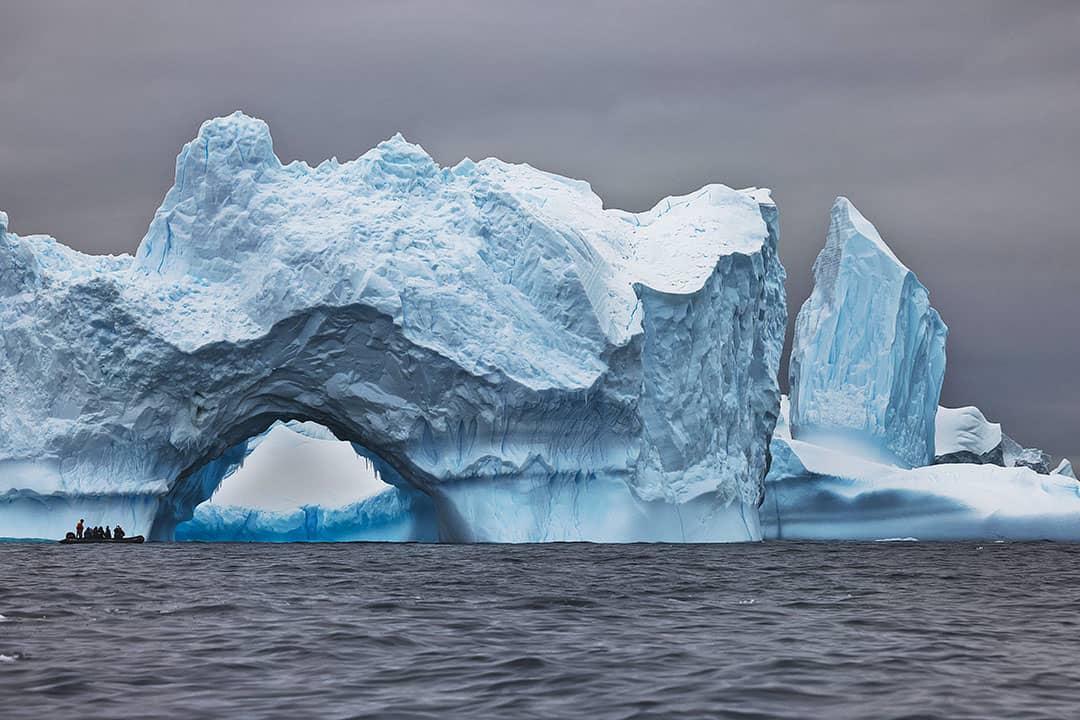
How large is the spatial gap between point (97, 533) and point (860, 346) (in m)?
19.6

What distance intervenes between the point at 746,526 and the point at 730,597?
46.1 feet

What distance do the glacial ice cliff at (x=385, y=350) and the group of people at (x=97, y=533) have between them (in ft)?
0.99

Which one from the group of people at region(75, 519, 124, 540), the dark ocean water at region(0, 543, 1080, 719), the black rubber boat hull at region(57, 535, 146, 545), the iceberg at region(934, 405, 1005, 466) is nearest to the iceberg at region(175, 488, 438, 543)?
the black rubber boat hull at region(57, 535, 146, 545)

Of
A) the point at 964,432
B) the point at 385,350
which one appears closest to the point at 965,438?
the point at 964,432

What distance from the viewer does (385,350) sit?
77.4 ft

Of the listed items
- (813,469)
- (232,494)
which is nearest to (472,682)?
(813,469)

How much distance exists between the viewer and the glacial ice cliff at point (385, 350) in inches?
928

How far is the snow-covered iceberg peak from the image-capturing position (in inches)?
1369

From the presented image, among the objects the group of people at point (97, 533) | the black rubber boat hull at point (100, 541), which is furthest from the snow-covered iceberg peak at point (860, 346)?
the group of people at point (97, 533)

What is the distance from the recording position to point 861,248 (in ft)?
116

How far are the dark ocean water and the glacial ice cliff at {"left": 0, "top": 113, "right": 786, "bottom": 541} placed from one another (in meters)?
6.66

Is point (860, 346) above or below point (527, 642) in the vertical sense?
above

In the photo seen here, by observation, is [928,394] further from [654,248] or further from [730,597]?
[730,597]

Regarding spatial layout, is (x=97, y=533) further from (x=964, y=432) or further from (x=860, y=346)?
(x=964, y=432)
